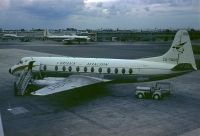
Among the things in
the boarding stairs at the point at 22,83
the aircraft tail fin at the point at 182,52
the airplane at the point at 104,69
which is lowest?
the boarding stairs at the point at 22,83

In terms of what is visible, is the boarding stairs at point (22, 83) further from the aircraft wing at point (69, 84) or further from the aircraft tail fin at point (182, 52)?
the aircraft tail fin at point (182, 52)

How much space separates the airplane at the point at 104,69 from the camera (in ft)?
92.7

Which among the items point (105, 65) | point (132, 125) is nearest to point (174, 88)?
point (105, 65)

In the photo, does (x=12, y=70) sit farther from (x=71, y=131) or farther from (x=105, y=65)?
(x=71, y=131)

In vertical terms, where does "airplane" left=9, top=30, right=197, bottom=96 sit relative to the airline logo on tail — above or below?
below

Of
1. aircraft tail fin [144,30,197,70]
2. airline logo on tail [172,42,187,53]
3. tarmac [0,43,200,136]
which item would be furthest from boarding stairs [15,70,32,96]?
airline logo on tail [172,42,187,53]

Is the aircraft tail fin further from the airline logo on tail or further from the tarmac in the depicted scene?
the tarmac

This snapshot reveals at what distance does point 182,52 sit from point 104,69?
826 centimetres

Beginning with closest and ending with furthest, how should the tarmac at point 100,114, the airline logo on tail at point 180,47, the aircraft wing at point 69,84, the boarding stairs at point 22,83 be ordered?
the tarmac at point 100,114, the aircraft wing at point 69,84, the airline logo on tail at point 180,47, the boarding stairs at point 22,83

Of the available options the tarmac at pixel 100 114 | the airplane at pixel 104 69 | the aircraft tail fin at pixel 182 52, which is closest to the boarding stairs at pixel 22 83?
the airplane at pixel 104 69

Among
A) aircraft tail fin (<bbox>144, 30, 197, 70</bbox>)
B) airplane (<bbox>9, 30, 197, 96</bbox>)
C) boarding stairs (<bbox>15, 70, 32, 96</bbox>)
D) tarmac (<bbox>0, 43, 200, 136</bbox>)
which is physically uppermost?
aircraft tail fin (<bbox>144, 30, 197, 70</bbox>)

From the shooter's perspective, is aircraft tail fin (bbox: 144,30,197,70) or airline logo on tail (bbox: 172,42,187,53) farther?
airline logo on tail (bbox: 172,42,187,53)

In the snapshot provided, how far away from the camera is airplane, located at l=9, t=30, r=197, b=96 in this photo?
2827 centimetres

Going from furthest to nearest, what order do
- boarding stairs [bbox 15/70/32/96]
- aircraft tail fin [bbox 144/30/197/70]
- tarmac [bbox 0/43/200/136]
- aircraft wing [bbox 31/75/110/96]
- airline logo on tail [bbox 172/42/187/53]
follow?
1. boarding stairs [bbox 15/70/32/96]
2. airline logo on tail [bbox 172/42/187/53]
3. aircraft tail fin [bbox 144/30/197/70]
4. aircraft wing [bbox 31/75/110/96]
5. tarmac [bbox 0/43/200/136]
